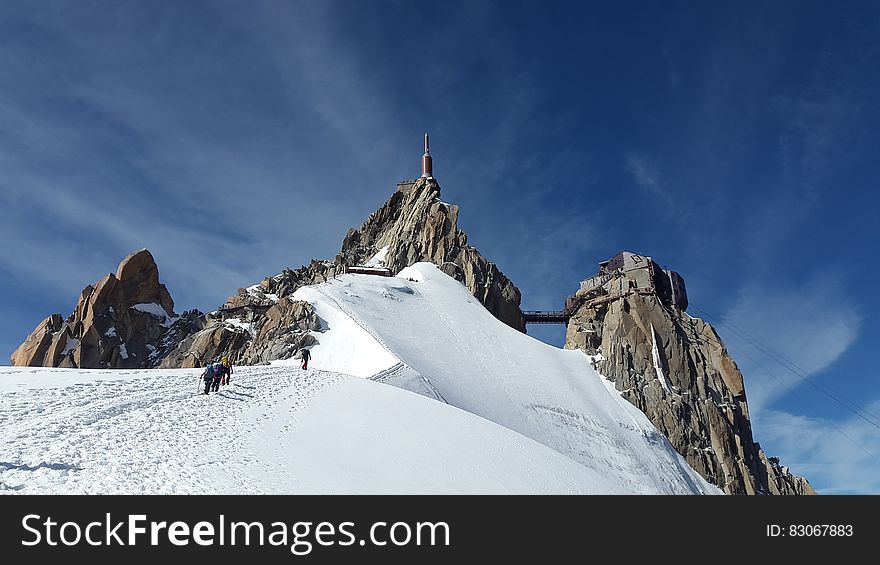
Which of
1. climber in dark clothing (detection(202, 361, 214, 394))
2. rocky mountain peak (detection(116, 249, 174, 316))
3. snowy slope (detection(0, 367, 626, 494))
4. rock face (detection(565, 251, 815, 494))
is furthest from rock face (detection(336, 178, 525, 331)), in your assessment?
climber in dark clothing (detection(202, 361, 214, 394))

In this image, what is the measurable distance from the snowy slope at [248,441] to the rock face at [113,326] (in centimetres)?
5933

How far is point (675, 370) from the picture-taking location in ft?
234

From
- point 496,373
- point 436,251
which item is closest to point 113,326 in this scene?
point 436,251

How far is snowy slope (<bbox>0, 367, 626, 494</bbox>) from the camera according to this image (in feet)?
45.4

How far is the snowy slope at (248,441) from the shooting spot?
1384 centimetres

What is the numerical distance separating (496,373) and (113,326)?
200 feet

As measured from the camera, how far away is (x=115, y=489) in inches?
492

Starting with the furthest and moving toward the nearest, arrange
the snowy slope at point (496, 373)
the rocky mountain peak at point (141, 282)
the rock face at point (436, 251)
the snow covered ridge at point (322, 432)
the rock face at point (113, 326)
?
the rocky mountain peak at point (141, 282) → the rock face at point (436, 251) → the rock face at point (113, 326) → the snowy slope at point (496, 373) → the snow covered ridge at point (322, 432)

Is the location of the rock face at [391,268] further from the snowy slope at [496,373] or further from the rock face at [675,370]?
the rock face at [675,370]

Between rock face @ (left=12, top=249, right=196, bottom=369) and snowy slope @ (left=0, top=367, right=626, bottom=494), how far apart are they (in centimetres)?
5933

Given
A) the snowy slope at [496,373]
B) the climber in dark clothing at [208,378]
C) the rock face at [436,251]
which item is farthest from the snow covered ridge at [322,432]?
the rock face at [436,251]

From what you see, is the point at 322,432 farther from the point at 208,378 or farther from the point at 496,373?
the point at 496,373

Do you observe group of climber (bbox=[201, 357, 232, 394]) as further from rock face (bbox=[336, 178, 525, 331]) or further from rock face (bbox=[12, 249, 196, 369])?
rock face (bbox=[12, 249, 196, 369])
